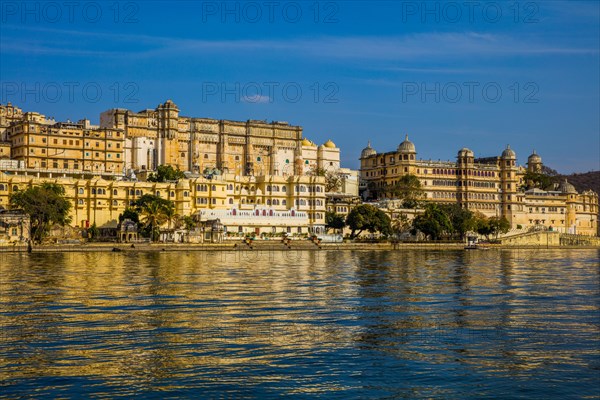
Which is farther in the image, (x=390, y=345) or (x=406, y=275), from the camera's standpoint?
(x=406, y=275)

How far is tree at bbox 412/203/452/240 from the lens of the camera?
10719 centimetres

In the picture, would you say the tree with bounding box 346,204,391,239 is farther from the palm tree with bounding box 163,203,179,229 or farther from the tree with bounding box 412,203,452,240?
the palm tree with bounding box 163,203,179,229

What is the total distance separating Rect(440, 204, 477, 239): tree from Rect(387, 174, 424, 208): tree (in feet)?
34.6

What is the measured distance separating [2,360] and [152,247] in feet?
214

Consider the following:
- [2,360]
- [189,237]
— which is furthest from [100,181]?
[2,360]

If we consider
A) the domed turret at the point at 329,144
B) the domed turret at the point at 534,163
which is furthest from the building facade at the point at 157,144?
the domed turret at the point at 534,163

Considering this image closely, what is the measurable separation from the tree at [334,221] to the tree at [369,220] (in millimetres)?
5252

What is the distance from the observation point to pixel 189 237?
93812 millimetres

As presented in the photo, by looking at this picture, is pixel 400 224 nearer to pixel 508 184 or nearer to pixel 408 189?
pixel 408 189

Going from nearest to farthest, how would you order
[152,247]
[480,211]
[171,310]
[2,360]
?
[2,360] < [171,310] < [152,247] < [480,211]

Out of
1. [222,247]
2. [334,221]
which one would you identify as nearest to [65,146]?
[222,247]

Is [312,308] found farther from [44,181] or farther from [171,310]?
[44,181]

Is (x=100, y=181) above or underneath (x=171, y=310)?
above

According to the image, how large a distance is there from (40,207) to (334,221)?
42.1 m
